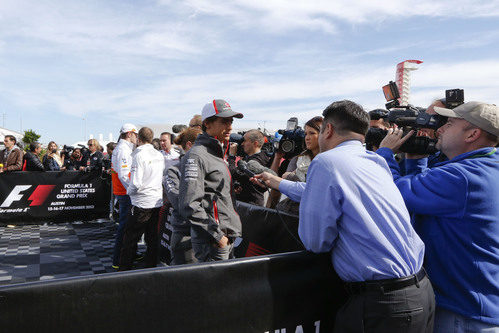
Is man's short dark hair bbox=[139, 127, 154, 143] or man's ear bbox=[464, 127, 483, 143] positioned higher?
man's short dark hair bbox=[139, 127, 154, 143]

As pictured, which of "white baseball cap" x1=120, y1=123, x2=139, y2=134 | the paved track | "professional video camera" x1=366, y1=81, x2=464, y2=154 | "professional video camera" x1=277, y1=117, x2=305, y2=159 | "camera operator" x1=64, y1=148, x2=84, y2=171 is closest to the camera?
"professional video camera" x1=366, y1=81, x2=464, y2=154

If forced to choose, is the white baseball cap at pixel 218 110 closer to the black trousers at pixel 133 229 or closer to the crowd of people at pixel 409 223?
the crowd of people at pixel 409 223

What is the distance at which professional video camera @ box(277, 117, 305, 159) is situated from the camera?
3.58 m

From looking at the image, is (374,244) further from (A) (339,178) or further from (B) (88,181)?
(B) (88,181)

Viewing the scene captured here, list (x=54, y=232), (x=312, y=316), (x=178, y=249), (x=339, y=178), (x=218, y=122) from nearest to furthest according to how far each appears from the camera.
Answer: (x=339, y=178) → (x=312, y=316) → (x=218, y=122) → (x=178, y=249) → (x=54, y=232)

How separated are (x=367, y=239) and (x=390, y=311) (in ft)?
1.02

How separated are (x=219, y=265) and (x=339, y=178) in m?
0.63

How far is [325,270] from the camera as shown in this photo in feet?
5.79

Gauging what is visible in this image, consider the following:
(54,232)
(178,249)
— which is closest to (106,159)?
(54,232)

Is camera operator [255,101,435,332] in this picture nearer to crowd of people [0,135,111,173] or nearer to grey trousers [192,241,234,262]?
grey trousers [192,241,234,262]

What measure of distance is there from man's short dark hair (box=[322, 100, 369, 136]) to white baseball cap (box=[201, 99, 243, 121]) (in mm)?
1206

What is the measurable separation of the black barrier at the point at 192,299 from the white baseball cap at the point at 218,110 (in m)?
1.44

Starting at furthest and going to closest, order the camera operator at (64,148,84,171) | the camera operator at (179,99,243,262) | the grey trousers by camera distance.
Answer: the camera operator at (64,148,84,171) → the grey trousers → the camera operator at (179,99,243,262)

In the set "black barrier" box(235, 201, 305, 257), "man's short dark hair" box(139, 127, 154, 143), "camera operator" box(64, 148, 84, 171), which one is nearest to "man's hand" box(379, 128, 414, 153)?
"black barrier" box(235, 201, 305, 257)
